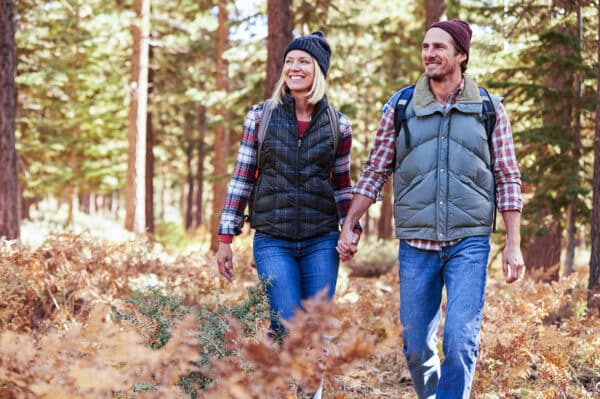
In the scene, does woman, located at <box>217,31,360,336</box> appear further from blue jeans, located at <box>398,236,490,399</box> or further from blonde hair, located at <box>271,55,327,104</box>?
blue jeans, located at <box>398,236,490,399</box>

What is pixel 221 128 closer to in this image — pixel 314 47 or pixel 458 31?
pixel 314 47

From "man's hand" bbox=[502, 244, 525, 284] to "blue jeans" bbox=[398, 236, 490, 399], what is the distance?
138mm

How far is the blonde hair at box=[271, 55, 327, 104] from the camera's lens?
4053 mm

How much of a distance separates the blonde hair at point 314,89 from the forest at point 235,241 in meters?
1.27

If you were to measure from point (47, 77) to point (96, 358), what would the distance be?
54.6ft

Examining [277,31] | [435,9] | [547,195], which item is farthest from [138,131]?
[547,195]

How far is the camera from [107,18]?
52.5 ft

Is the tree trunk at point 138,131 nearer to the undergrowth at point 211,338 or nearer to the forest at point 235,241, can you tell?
the forest at point 235,241

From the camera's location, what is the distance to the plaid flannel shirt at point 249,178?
163 inches

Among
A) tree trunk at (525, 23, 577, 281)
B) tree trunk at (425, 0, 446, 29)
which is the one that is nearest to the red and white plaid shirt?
tree trunk at (525, 23, 577, 281)

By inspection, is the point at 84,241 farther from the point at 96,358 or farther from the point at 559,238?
the point at 559,238

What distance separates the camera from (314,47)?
13.4ft

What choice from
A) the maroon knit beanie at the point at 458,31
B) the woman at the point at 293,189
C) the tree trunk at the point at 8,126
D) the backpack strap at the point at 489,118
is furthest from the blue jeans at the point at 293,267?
the tree trunk at the point at 8,126

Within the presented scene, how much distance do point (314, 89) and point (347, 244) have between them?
1.04 meters
